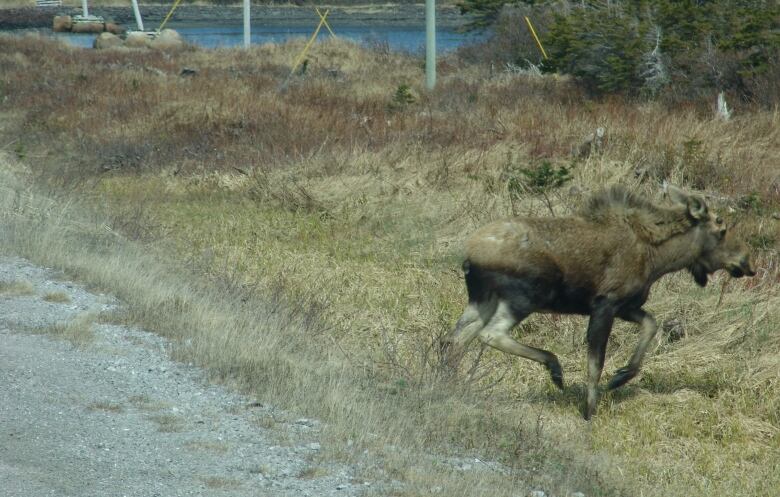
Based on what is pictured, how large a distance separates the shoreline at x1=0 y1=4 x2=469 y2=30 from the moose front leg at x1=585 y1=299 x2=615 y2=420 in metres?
79.9

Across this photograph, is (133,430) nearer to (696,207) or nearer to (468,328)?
(468,328)

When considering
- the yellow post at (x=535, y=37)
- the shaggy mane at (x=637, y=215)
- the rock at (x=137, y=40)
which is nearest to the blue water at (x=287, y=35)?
the rock at (x=137, y=40)

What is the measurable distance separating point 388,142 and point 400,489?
1321 centimetres

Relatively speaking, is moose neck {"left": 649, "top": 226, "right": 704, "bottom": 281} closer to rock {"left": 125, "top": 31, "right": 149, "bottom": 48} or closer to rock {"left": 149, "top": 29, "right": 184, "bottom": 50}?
rock {"left": 149, "top": 29, "right": 184, "bottom": 50}

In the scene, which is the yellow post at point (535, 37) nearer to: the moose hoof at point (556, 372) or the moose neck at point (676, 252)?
the moose neck at point (676, 252)

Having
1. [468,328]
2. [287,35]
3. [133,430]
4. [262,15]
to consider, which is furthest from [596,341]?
[262,15]

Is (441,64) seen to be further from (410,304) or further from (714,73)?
(410,304)

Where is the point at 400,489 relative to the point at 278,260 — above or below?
above

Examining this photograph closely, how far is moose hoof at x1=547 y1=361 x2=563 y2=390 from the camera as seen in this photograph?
27.0 ft

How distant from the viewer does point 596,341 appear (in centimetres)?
820

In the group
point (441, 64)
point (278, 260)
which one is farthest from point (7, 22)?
point (278, 260)

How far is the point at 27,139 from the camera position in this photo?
20.8 metres

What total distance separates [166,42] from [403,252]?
39841mm

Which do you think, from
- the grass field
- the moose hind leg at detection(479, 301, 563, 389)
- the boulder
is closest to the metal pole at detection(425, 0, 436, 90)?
the grass field
